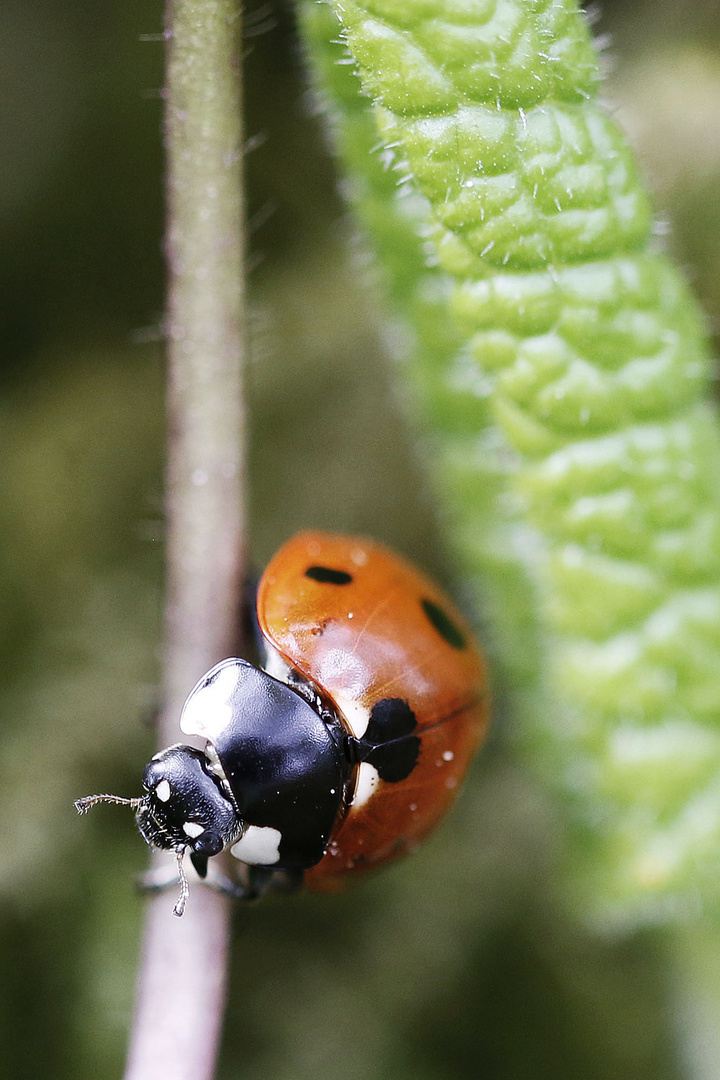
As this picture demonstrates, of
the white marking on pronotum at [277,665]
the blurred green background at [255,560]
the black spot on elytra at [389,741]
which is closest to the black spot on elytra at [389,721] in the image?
the black spot on elytra at [389,741]

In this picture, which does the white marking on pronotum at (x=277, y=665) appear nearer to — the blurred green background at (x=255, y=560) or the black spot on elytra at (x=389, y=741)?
the black spot on elytra at (x=389, y=741)

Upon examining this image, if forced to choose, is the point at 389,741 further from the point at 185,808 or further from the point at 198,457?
the point at 198,457

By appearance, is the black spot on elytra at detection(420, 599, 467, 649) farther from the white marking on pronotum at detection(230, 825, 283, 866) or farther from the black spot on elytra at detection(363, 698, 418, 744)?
the white marking on pronotum at detection(230, 825, 283, 866)

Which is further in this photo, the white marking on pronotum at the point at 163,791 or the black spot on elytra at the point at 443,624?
the black spot on elytra at the point at 443,624

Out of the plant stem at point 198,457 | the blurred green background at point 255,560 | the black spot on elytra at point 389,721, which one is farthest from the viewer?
the blurred green background at point 255,560

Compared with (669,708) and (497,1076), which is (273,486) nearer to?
(669,708)

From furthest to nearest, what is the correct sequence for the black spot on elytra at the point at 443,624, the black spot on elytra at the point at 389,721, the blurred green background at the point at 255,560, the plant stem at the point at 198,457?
the blurred green background at the point at 255,560 < the black spot on elytra at the point at 443,624 < the black spot on elytra at the point at 389,721 < the plant stem at the point at 198,457

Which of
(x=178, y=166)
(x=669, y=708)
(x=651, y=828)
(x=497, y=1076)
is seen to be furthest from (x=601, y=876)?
(x=178, y=166)
